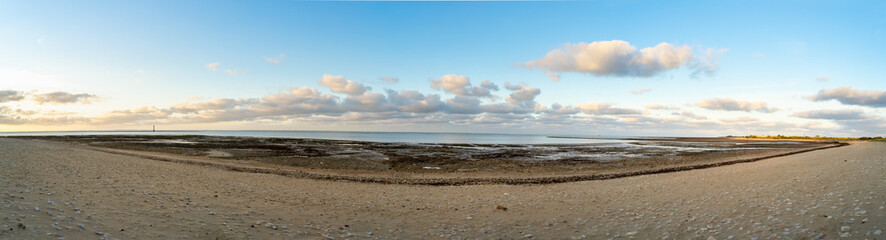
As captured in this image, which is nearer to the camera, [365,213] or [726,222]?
[726,222]

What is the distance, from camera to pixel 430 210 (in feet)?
45.8

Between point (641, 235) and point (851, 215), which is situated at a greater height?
point (851, 215)

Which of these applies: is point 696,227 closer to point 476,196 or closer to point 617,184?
point 476,196

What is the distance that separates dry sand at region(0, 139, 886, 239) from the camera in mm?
8797

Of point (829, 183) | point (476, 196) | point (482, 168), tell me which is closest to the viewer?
point (829, 183)

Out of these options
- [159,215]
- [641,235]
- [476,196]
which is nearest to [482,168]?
[476,196]

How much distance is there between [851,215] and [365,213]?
13.3 meters

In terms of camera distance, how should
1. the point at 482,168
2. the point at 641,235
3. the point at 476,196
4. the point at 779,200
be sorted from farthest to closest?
the point at 482,168 < the point at 476,196 < the point at 779,200 < the point at 641,235

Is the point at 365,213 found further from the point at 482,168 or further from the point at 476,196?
the point at 482,168

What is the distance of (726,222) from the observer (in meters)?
10.0

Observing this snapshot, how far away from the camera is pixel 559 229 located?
1098cm

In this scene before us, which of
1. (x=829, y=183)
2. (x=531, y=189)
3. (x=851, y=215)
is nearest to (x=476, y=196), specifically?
(x=531, y=189)

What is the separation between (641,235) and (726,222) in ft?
7.95

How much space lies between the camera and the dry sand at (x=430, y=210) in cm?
880
